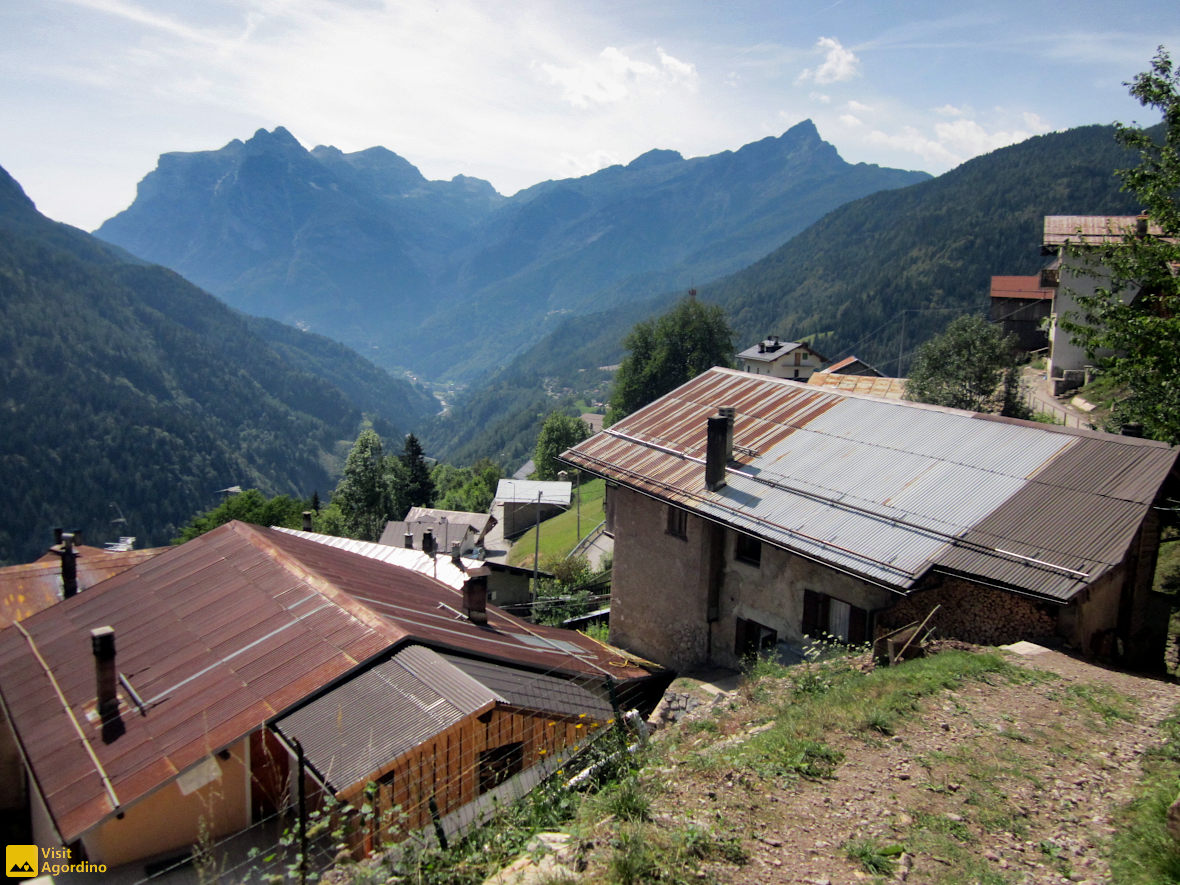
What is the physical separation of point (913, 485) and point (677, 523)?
5.68m

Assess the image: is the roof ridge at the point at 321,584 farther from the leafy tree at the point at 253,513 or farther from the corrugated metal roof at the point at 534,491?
the leafy tree at the point at 253,513

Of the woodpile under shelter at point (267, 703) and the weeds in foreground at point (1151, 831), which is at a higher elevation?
the weeds in foreground at point (1151, 831)

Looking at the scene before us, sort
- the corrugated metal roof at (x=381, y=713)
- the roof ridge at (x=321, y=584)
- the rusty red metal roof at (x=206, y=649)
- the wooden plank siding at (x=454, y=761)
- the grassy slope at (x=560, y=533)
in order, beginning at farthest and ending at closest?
the grassy slope at (x=560, y=533) → the roof ridge at (x=321, y=584) → the rusty red metal roof at (x=206, y=649) → the corrugated metal roof at (x=381, y=713) → the wooden plank siding at (x=454, y=761)

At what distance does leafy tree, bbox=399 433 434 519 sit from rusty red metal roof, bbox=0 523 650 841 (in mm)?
59442

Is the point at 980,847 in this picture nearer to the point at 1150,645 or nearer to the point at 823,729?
the point at 823,729

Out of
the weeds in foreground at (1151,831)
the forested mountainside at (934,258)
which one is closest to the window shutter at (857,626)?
the weeds in foreground at (1151,831)

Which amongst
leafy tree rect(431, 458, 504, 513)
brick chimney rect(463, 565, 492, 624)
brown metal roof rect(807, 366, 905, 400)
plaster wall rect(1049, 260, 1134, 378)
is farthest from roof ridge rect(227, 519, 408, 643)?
leafy tree rect(431, 458, 504, 513)

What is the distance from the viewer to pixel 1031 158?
14050cm

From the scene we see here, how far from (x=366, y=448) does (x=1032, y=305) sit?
57732 millimetres

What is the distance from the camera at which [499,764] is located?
9914 millimetres

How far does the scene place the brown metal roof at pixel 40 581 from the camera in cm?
1969

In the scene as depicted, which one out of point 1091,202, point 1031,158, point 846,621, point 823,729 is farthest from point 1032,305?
point 1031,158

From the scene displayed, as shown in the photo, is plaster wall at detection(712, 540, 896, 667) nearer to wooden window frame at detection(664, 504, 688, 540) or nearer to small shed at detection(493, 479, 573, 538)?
wooden window frame at detection(664, 504, 688, 540)

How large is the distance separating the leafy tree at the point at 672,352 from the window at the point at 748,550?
52.0m
